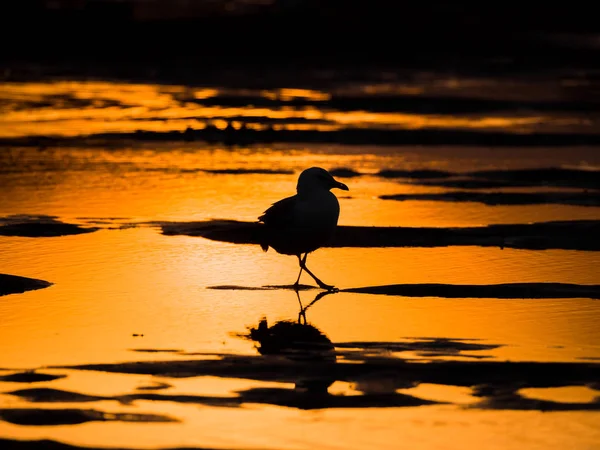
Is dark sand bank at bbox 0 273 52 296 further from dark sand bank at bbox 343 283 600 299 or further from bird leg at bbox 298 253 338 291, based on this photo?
dark sand bank at bbox 343 283 600 299

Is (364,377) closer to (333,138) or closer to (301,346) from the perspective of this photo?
(301,346)

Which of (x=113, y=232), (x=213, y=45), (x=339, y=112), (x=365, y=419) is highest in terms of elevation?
(x=213, y=45)

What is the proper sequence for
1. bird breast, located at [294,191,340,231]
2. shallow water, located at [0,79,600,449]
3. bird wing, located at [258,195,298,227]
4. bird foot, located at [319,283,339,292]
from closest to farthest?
1. shallow water, located at [0,79,600,449]
2. bird foot, located at [319,283,339,292]
3. bird breast, located at [294,191,340,231]
4. bird wing, located at [258,195,298,227]

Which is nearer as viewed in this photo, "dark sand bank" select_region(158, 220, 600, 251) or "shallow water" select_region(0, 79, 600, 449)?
"shallow water" select_region(0, 79, 600, 449)

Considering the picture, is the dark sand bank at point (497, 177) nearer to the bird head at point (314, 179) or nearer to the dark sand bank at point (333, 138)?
the dark sand bank at point (333, 138)

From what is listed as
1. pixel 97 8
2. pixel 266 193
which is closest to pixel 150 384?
pixel 266 193

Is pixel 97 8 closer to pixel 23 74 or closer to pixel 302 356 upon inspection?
pixel 23 74

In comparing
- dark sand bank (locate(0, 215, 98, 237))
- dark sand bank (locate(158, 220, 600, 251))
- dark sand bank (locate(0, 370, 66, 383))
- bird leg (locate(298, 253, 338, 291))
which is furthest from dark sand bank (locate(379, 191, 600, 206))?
dark sand bank (locate(0, 370, 66, 383))

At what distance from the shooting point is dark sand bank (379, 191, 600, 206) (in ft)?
48.1

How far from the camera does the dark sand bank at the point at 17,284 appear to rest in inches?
409

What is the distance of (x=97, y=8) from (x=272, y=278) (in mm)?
35291

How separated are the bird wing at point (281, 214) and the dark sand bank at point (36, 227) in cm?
248

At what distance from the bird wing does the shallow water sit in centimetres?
48

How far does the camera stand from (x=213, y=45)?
116ft
